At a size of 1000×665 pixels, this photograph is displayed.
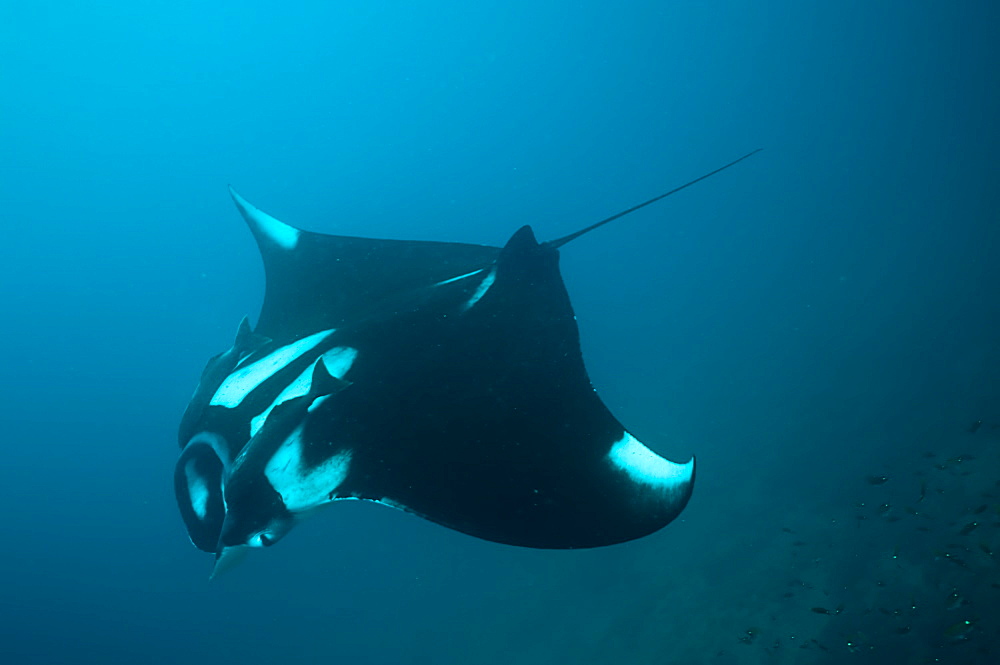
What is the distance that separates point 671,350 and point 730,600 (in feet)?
22.5

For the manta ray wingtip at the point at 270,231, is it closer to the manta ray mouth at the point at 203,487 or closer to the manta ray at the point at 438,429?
the manta ray at the point at 438,429

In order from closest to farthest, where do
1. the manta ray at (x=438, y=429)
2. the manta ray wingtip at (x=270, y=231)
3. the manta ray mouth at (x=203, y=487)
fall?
the manta ray at (x=438, y=429)
the manta ray mouth at (x=203, y=487)
the manta ray wingtip at (x=270, y=231)

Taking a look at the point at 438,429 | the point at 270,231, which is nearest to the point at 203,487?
the point at 438,429

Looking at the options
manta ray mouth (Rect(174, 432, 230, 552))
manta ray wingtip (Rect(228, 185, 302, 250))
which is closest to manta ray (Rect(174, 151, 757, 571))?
manta ray mouth (Rect(174, 432, 230, 552))

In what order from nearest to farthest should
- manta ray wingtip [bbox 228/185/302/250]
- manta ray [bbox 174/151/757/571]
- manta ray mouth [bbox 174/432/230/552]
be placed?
manta ray [bbox 174/151/757/571] < manta ray mouth [bbox 174/432/230/552] < manta ray wingtip [bbox 228/185/302/250]

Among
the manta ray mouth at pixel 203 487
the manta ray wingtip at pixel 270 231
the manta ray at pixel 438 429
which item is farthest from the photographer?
the manta ray wingtip at pixel 270 231

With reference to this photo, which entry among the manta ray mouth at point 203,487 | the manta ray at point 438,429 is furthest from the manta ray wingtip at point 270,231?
the manta ray mouth at point 203,487

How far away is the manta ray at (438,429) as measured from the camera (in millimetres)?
2027

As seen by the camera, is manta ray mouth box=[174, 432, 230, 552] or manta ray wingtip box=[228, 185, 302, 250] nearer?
manta ray mouth box=[174, 432, 230, 552]

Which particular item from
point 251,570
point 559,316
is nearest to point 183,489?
point 559,316

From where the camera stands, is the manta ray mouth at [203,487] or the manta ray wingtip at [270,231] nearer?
the manta ray mouth at [203,487]

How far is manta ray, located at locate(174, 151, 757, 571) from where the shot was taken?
2.03 m

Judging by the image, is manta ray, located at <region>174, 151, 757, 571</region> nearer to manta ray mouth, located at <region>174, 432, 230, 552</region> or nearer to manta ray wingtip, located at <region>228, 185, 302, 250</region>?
manta ray mouth, located at <region>174, 432, 230, 552</region>

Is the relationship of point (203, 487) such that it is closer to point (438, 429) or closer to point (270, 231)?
point (438, 429)
